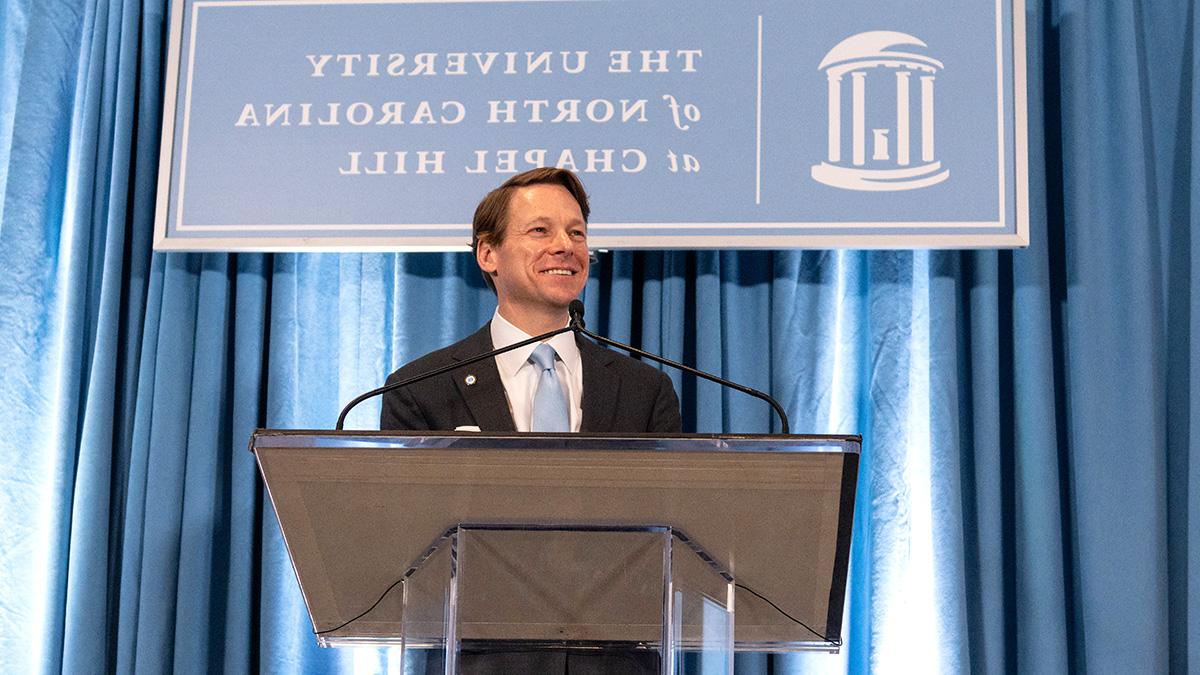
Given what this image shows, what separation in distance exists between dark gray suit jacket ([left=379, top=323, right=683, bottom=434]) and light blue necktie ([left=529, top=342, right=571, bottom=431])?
0.12ft

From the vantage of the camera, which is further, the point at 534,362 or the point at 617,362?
the point at 617,362

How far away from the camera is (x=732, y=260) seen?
3.50 meters

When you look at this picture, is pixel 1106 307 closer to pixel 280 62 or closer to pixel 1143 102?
pixel 1143 102

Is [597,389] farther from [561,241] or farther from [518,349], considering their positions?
[561,241]

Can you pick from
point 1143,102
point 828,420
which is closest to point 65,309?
point 828,420

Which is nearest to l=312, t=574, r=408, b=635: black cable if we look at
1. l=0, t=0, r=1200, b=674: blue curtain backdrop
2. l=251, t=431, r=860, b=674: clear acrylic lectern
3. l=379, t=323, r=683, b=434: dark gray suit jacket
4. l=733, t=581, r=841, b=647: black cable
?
l=251, t=431, r=860, b=674: clear acrylic lectern

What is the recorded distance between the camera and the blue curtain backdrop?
10.8ft

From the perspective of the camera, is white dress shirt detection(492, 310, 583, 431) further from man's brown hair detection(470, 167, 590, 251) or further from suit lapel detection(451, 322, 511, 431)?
man's brown hair detection(470, 167, 590, 251)

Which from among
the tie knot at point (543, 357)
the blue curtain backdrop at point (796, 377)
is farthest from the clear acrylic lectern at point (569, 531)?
the blue curtain backdrop at point (796, 377)

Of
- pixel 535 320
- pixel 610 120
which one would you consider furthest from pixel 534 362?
pixel 610 120

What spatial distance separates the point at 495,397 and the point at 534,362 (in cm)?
11

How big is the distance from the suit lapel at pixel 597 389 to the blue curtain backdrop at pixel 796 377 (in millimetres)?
802

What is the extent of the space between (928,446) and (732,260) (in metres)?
0.63

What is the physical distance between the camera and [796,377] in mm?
3447
